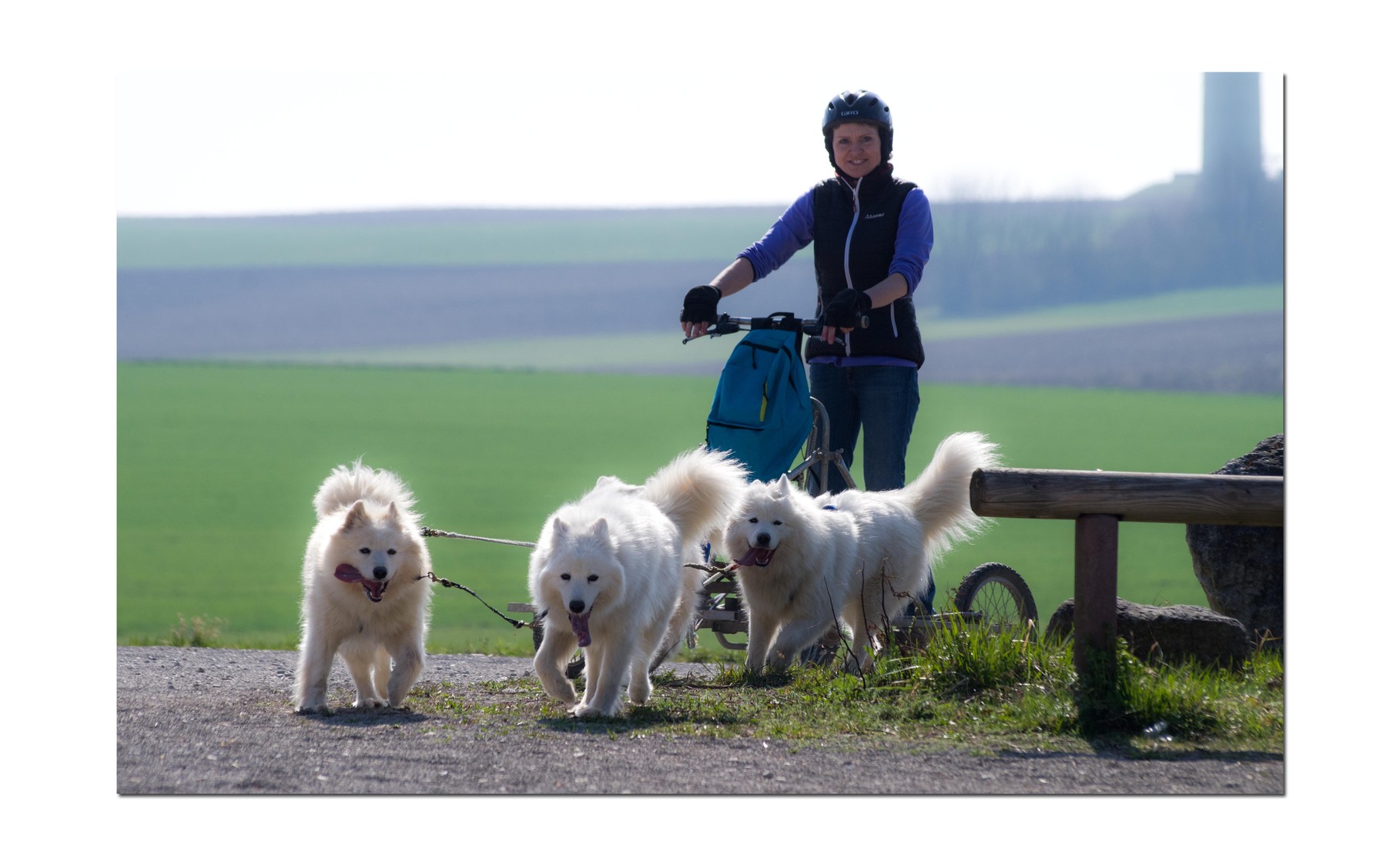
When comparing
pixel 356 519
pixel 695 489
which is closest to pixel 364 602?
pixel 356 519

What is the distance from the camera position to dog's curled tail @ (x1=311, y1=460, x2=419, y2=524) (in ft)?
19.5

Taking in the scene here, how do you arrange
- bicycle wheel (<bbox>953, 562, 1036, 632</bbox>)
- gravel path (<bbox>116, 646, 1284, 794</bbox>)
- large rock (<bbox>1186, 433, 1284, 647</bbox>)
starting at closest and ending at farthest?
gravel path (<bbox>116, 646, 1284, 794</bbox>)
bicycle wheel (<bbox>953, 562, 1036, 632</bbox>)
large rock (<bbox>1186, 433, 1284, 647</bbox>)

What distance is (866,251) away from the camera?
6.34 meters

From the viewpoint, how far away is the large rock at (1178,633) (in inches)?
240

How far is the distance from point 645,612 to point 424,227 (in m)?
39.4

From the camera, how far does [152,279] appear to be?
31.4m

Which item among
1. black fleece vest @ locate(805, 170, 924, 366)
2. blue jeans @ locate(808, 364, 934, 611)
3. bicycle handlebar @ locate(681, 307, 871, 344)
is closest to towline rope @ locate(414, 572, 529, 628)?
bicycle handlebar @ locate(681, 307, 871, 344)

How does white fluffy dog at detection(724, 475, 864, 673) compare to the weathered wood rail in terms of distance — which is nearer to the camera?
the weathered wood rail

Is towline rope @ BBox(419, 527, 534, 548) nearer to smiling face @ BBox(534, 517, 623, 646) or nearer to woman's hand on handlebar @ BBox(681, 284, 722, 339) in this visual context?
smiling face @ BBox(534, 517, 623, 646)

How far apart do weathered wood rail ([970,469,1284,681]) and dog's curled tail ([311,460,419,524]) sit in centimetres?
289

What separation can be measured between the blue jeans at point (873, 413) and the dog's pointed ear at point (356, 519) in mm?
2601

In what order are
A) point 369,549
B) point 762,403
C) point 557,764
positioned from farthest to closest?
1. point 762,403
2. point 369,549
3. point 557,764

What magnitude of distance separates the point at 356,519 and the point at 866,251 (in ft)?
9.76

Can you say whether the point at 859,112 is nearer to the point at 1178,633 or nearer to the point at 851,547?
the point at 851,547
